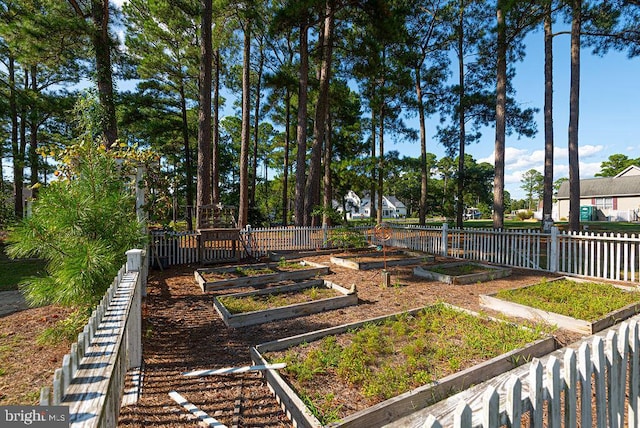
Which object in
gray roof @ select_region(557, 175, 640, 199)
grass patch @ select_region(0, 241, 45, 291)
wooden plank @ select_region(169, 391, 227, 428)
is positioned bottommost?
wooden plank @ select_region(169, 391, 227, 428)

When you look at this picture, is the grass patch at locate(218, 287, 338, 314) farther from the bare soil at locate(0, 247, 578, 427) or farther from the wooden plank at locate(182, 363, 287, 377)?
the wooden plank at locate(182, 363, 287, 377)

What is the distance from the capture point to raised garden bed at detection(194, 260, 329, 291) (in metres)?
5.93

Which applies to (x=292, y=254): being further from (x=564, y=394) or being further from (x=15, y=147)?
(x=15, y=147)

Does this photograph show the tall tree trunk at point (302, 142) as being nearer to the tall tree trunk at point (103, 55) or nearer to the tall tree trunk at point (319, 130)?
the tall tree trunk at point (319, 130)

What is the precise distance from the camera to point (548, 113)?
38.5ft

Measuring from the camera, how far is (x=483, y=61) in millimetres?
14633

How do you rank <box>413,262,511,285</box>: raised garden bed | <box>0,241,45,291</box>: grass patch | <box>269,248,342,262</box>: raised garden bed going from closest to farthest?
1. <box>0,241,45,291</box>: grass patch
2. <box>413,262,511,285</box>: raised garden bed
3. <box>269,248,342,262</box>: raised garden bed

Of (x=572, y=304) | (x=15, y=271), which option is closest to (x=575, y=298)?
(x=572, y=304)

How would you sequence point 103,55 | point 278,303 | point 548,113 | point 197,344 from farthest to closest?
point 548,113 → point 103,55 → point 278,303 → point 197,344

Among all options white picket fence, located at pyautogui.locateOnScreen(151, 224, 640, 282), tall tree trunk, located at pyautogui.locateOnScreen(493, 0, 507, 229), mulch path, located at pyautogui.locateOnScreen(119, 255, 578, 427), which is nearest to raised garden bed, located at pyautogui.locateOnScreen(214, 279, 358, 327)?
mulch path, located at pyautogui.locateOnScreen(119, 255, 578, 427)

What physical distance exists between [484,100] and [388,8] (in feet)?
23.0

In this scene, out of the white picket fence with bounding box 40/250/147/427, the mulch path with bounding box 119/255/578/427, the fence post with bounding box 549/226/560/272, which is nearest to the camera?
the white picket fence with bounding box 40/250/147/427

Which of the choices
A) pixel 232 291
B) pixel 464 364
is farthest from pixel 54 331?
pixel 464 364

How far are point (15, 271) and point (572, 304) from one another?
11.8m
